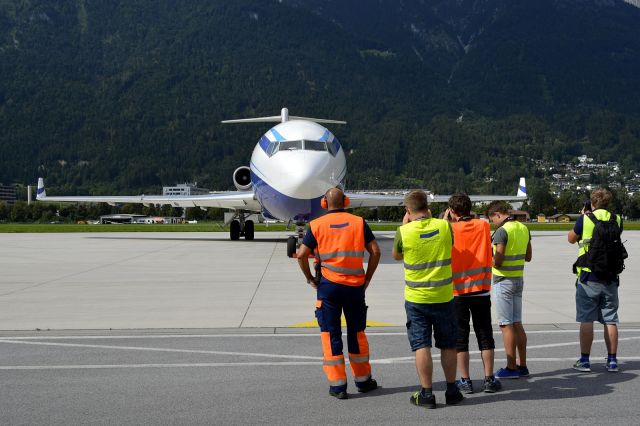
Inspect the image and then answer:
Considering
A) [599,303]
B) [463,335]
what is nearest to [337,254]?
[463,335]

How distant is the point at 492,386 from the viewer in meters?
6.89

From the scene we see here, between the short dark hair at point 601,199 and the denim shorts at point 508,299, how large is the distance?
3.79ft

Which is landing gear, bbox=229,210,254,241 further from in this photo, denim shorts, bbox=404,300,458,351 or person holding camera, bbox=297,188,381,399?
denim shorts, bbox=404,300,458,351

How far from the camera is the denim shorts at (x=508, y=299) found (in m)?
7.61

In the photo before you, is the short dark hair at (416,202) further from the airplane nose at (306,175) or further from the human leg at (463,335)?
the airplane nose at (306,175)

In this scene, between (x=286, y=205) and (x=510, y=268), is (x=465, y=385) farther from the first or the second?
(x=286, y=205)

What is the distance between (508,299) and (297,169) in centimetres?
1486

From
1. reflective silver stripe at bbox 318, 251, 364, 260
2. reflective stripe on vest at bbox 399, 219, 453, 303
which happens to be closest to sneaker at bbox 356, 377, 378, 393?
reflective stripe on vest at bbox 399, 219, 453, 303

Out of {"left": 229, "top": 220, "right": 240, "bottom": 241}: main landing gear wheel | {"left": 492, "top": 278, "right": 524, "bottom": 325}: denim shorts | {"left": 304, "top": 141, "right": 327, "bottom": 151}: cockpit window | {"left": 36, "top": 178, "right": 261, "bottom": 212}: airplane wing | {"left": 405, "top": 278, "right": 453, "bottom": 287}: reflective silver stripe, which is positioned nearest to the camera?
{"left": 405, "top": 278, "right": 453, "bottom": 287}: reflective silver stripe

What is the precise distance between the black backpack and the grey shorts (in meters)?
0.12

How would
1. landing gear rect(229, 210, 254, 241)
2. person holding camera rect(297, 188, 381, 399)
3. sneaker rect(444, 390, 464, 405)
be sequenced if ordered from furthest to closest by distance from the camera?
1. landing gear rect(229, 210, 254, 241)
2. person holding camera rect(297, 188, 381, 399)
3. sneaker rect(444, 390, 464, 405)

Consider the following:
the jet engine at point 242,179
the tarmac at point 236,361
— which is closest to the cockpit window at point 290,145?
the jet engine at point 242,179

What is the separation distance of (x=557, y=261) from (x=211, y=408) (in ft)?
57.3

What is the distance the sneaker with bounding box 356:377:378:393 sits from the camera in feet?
22.6
